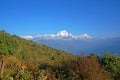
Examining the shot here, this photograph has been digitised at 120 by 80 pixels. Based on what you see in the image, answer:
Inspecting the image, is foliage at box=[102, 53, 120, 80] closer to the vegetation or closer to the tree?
the vegetation

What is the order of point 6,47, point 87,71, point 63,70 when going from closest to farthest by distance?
point 87,71
point 6,47
point 63,70

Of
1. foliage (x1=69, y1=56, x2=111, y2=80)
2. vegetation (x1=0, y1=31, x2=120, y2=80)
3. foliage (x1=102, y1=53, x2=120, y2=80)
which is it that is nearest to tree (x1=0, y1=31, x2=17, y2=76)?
vegetation (x1=0, y1=31, x2=120, y2=80)

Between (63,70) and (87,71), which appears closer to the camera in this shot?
(87,71)

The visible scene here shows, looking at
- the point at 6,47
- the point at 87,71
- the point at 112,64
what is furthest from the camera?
the point at 112,64

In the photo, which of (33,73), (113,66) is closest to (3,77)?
(33,73)

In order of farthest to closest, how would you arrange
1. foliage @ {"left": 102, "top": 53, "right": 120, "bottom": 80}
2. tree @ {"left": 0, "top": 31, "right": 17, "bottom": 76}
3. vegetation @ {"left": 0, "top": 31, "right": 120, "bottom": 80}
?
foliage @ {"left": 102, "top": 53, "right": 120, "bottom": 80} → tree @ {"left": 0, "top": 31, "right": 17, "bottom": 76} → vegetation @ {"left": 0, "top": 31, "right": 120, "bottom": 80}

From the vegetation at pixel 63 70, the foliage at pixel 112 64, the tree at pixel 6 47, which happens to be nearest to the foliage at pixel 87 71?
the vegetation at pixel 63 70

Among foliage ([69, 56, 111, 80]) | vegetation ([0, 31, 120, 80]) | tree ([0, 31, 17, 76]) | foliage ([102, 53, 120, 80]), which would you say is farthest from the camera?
foliage ([102, 53, 120, 80])

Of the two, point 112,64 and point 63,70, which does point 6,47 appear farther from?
point 112,64

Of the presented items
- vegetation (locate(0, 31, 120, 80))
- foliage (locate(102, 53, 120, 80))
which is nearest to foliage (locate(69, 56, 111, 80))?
vegetation (locate(0, 31, 120, 80))

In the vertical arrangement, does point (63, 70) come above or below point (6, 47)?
below

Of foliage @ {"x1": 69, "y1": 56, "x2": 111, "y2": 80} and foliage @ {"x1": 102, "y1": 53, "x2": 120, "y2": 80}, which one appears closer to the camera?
foliage @ {"x1": 69, "y1": 56, "x2": 111, "y2": 80}

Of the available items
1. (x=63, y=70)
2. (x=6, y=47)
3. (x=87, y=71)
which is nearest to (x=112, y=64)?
(x=63, y=70)

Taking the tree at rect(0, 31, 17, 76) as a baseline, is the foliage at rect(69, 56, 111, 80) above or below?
below
